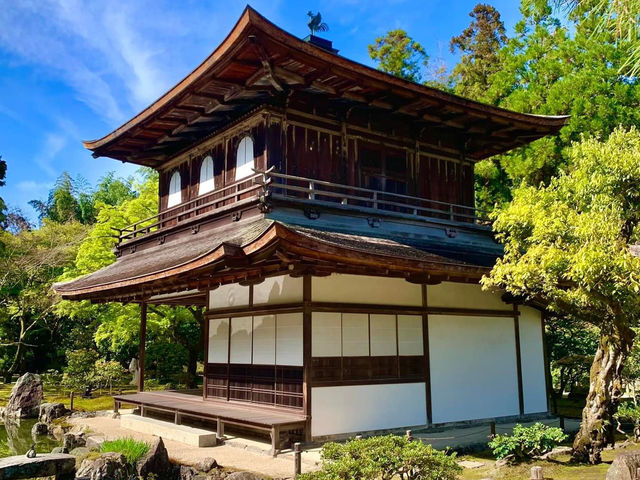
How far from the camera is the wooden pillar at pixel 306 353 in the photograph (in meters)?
10.7

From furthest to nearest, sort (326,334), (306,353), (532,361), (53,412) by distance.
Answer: (53,412) < (532,361) < (326,334) < (306,353)

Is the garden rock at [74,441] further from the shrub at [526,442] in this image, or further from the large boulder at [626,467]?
the large boulder at [626,467]

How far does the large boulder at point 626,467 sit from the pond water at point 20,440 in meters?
12.4

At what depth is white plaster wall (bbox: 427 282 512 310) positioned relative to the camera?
43.2ft

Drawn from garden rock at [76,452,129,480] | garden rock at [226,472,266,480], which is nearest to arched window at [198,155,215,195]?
garden rock at [76,452,129,480]

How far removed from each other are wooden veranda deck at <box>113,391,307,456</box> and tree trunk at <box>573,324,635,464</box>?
4781 mm

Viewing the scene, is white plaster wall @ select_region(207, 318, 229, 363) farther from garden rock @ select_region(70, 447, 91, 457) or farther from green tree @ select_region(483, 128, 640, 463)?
green tree @ select_region(483, 128, 640, 463)

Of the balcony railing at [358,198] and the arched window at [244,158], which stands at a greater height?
the arched window at [244,158]

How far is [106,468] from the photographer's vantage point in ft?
30.6

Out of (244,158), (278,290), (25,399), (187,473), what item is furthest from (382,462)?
(25,399)

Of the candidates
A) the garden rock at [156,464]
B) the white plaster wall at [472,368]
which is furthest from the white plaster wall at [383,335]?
the garden rock at [156,464]

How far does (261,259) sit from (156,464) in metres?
3.82

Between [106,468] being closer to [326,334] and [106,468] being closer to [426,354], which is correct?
[326,334]

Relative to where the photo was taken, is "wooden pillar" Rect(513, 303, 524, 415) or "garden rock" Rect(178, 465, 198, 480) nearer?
"garden rock" Rect(178, 465, 198, 480)
